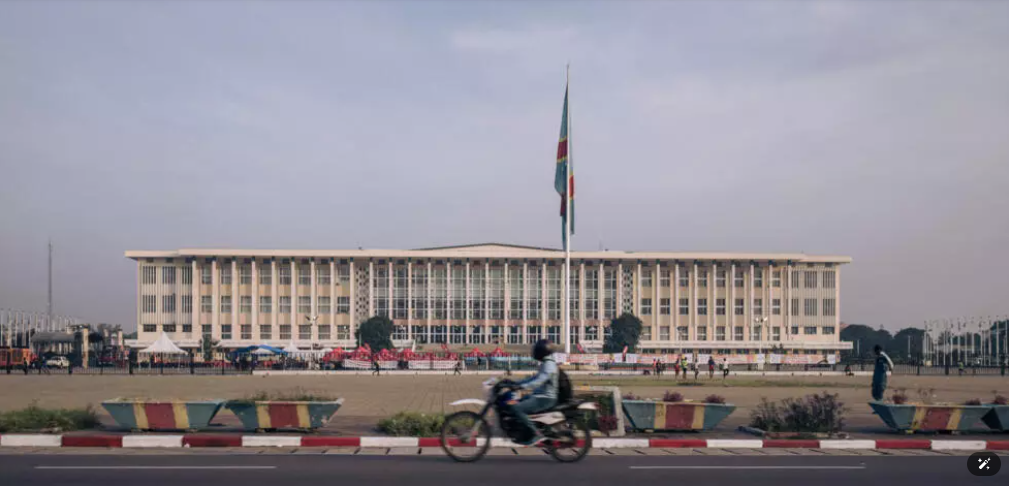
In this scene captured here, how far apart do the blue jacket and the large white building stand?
335 feet

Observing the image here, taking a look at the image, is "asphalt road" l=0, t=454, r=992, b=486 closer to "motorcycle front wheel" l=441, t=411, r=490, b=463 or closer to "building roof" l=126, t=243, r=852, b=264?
"motorcycle front wheel" l=441, t=411, r=490, b=463

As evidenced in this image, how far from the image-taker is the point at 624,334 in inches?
4336

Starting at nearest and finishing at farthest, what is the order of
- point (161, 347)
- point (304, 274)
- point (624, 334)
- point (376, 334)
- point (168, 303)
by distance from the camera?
1. point (161, 347)
2. point (376, 334)
3. point (624, 334)
4. point (168, 303)
5. point (304, 274)

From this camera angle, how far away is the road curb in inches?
582

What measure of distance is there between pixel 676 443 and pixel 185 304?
10709 cm

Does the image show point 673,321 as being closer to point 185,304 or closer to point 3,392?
point 185,304

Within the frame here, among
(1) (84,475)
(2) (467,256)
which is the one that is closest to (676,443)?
(1) (84,475)

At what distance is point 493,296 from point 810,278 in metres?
43.5

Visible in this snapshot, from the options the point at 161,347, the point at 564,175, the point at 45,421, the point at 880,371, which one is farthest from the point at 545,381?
the point at 161,347

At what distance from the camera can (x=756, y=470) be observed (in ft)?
40.5

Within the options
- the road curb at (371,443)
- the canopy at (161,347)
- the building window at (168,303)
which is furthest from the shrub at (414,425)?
the building window at (168,303)

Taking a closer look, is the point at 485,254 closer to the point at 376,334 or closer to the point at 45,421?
the point at 376,334

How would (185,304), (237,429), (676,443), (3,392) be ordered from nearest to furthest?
(676,443) < (237,429) < (3,392) < (185,304)

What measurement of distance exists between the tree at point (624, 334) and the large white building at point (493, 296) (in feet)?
11.0
